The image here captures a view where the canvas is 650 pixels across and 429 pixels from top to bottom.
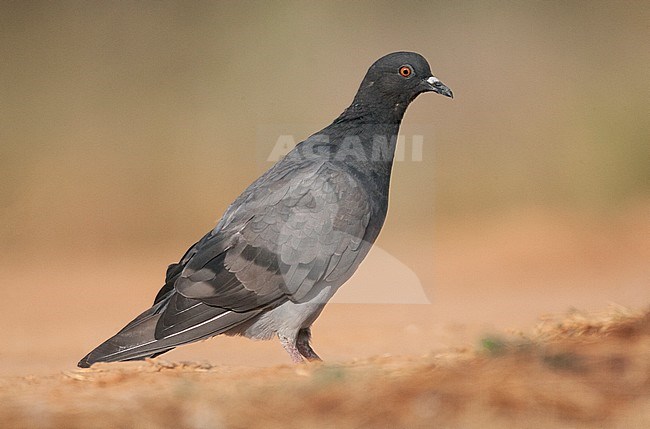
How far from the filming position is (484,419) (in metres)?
3.48

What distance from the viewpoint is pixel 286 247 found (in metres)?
6.69

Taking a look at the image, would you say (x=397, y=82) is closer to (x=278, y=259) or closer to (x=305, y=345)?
(x=278, y=259)

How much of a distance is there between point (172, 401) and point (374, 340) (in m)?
5.64

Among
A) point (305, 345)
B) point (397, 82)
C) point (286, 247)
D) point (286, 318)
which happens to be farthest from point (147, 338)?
point (397, 82)

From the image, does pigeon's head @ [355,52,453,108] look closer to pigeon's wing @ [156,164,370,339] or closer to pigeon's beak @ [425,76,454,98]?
pigeon's beak @ [425,76,454,98]

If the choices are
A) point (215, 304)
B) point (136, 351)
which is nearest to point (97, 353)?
point (136, 351)

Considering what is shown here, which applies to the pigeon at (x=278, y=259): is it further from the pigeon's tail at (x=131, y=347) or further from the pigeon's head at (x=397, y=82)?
the pigeon's head at (x=397, y=82)

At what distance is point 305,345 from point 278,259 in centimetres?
74

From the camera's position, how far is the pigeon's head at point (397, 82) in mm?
7473

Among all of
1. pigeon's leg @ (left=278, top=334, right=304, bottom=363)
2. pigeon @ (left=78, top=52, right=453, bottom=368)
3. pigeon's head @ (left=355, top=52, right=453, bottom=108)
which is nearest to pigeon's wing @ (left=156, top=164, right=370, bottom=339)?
pigeon @ (left=78, top=52, right=453, bottom=368)

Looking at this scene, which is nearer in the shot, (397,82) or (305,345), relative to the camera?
(305,345)

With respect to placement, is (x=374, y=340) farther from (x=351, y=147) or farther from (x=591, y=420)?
(x=591, y=420)

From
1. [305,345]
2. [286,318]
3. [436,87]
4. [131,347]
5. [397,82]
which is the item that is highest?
[397,82]

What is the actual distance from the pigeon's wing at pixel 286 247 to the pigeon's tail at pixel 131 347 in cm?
33
